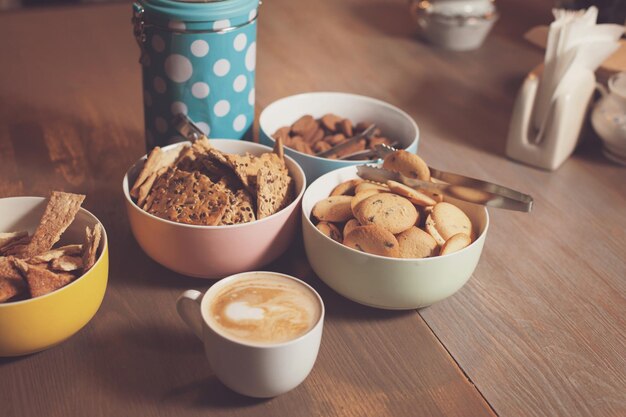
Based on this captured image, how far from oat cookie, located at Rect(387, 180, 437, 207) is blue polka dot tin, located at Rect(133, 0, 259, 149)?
10.4 inches

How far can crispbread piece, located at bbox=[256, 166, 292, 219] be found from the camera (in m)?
0.76

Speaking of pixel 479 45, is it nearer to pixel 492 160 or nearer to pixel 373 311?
pixel 492 160

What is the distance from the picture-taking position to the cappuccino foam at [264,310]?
0.61 metres

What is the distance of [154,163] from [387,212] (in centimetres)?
27

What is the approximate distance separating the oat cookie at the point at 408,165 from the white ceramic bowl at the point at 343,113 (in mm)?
107

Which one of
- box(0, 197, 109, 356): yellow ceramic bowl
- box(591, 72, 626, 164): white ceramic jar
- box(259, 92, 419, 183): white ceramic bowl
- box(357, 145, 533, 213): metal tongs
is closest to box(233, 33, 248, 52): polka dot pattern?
box(259, 92, 419, 183): white ceramic bowl

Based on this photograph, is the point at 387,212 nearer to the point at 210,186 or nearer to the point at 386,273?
the point at 386,273

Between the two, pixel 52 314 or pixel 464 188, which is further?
pixel 464 188

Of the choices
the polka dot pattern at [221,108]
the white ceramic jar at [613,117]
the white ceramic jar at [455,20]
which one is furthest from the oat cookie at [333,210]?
the white ceramic jar at [455,20]

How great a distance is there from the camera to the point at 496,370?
69cm

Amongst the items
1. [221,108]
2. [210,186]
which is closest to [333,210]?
[210,186]

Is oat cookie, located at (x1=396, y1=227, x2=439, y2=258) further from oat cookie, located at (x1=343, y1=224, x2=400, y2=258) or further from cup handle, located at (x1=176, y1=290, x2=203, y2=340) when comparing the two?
cup handle, located at (x1=176, y1=290, x2=203, y2=340)

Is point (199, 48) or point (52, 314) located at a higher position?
point (199, 48)

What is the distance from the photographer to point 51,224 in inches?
28.1
